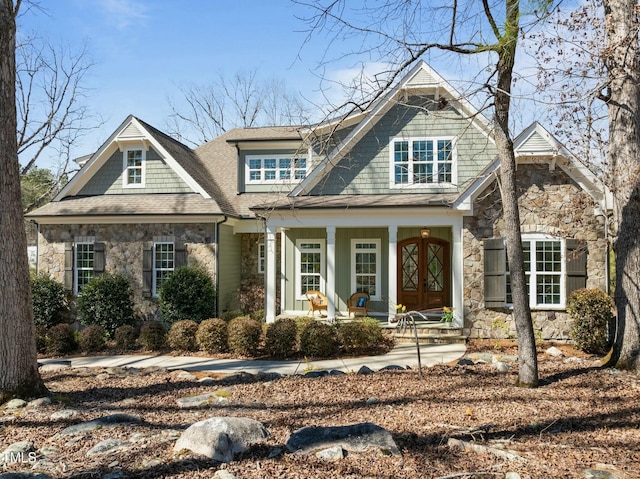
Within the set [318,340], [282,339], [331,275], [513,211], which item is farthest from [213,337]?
[513,211]

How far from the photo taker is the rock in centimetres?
426

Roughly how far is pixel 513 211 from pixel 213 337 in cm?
694

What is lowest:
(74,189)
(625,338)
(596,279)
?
(625,338)

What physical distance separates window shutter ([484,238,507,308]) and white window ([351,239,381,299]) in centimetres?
362

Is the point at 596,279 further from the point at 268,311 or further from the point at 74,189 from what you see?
the point at 74,189

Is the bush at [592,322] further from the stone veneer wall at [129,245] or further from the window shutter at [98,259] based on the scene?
the window shutter at [98,259]

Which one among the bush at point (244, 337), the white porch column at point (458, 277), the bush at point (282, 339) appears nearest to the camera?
the bush at point (282, 339)

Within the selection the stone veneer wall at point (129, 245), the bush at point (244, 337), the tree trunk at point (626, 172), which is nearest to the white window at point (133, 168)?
the stone veneer wall at point (129, 245)

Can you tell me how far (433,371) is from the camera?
7.69 metres

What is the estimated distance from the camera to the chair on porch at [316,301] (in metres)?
13.5

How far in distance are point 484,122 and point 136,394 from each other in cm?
1090

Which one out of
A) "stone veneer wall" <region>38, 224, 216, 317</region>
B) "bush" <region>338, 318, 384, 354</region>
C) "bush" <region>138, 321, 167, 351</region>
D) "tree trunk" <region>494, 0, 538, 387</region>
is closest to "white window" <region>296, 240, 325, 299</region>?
"stone veneer wall" <region>38, 224, 216, 317</region>

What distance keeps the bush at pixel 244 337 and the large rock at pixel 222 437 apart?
18.8ft

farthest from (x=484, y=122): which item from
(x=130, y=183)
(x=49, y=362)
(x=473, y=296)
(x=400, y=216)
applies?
(x=49, y=362)
